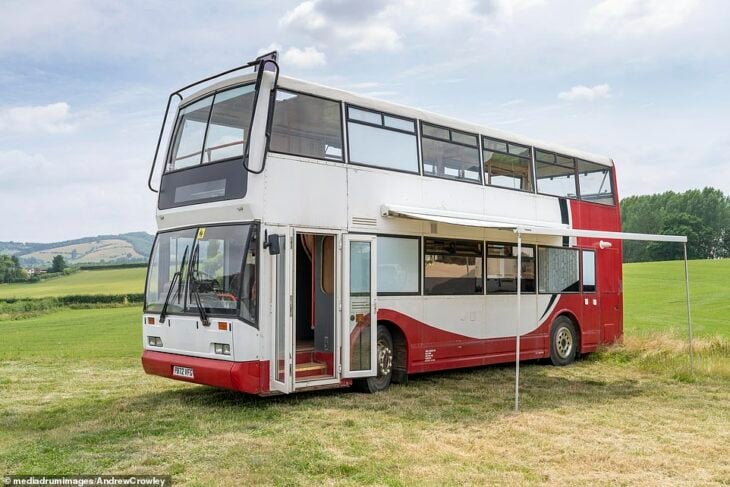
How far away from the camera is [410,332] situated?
11492mm

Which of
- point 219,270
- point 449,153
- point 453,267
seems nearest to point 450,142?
point 449,153

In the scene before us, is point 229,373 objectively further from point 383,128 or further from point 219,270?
point 383,128

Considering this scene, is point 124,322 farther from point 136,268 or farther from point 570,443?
point 136,268

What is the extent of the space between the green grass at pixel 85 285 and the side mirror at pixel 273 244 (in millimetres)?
43755

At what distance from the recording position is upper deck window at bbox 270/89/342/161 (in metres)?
9.82

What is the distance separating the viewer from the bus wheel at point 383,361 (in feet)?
35.7

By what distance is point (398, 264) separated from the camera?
11.4 m

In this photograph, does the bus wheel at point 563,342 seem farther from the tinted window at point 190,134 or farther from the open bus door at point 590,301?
the tinted window at point 190,134

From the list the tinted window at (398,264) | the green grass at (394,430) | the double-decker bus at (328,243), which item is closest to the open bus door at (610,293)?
the green grass at (394,430)

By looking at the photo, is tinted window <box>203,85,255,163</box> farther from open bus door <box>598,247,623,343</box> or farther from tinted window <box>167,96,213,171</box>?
open bus door <box>598,247,623,343</box>

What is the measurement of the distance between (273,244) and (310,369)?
6.42 ft

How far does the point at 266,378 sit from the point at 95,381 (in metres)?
4.68

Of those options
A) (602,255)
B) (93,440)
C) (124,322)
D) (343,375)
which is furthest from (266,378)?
(124,322)

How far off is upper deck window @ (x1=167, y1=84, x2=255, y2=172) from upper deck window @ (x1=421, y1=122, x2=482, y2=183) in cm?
327
